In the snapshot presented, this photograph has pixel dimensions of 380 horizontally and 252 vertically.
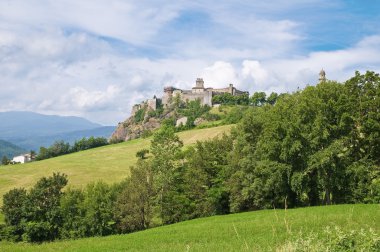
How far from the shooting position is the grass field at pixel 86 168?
99875 mm

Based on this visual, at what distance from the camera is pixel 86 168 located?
376 feet

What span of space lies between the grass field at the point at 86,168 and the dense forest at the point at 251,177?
38565 mm

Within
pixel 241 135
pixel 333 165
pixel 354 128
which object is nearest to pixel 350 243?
pixel 333 165

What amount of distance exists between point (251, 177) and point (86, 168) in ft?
249

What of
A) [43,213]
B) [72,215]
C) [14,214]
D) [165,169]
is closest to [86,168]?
[165,169]

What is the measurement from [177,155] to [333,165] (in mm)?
30235

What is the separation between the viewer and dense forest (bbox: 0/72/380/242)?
145ft

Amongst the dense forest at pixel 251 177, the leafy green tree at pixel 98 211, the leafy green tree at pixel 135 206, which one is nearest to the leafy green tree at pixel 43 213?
the dense forest at pixel 251 177

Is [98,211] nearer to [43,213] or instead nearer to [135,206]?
[135,206]

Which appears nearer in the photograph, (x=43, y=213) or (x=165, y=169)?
(x=43, y=213)

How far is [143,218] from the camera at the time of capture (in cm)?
5534

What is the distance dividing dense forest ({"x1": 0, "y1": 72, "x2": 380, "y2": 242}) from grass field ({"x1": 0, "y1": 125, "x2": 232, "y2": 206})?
38565 mm

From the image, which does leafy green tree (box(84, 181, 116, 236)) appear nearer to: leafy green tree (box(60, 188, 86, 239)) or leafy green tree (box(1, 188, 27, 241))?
leafy green tree (box(60, 188, 86, 239))

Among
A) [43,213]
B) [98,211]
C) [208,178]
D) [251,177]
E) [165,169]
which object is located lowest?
[98,211]
